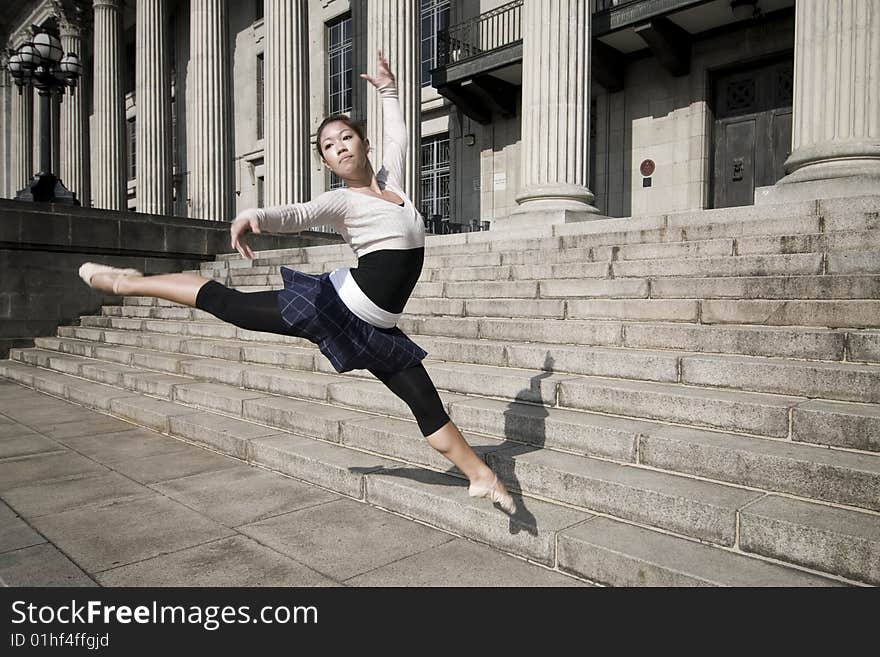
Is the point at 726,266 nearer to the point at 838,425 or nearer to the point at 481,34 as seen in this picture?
the point at 838,425

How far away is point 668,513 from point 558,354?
2.05 metres

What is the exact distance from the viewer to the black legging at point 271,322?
2.67 m

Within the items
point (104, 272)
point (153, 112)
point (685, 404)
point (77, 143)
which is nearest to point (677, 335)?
point (685, 404)

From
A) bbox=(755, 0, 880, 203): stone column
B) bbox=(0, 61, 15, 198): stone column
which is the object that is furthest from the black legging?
bbox=(0, 61, 15, 198): stone column

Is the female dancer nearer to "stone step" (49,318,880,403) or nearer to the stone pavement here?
the stone pavement

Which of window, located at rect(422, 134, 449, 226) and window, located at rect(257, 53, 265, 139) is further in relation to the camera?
window, located at rect(257, 53, 265, 139)

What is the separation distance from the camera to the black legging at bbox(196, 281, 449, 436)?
8.77 ft

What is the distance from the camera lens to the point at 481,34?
1827 centimetres

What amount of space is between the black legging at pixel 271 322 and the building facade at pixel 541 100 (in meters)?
6.54

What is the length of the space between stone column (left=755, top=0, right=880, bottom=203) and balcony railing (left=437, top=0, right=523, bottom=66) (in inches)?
391

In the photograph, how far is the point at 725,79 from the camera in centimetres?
1450

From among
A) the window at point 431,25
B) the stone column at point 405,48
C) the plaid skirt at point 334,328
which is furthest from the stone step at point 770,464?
the window at point 431,25

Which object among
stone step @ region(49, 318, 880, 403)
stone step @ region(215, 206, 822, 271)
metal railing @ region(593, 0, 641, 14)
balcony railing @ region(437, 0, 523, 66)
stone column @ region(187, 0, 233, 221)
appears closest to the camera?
stone step @ region(49, 318, 880, 403)
